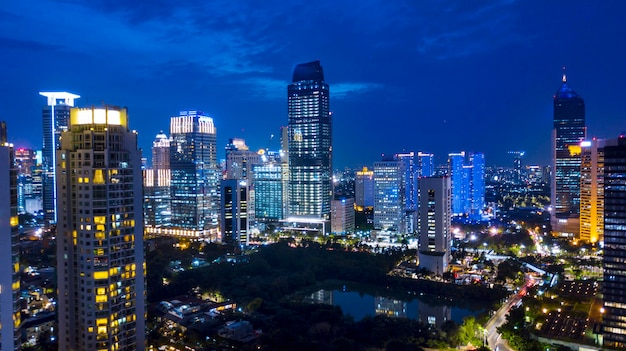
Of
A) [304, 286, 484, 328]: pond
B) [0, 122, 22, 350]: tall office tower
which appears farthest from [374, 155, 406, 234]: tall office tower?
[0, 122, 22, 350]: tall office tower

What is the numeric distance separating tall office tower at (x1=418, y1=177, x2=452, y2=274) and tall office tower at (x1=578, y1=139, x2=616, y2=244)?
8.18m

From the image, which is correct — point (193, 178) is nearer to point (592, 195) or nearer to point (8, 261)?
point (592, 195)

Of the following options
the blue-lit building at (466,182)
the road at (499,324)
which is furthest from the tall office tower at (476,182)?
the road at (499,324)

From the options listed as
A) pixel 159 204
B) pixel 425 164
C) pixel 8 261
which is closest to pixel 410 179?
pixel 425 164

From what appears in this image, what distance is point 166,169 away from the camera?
31281mm

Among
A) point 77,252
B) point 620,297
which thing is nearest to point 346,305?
point 620,297

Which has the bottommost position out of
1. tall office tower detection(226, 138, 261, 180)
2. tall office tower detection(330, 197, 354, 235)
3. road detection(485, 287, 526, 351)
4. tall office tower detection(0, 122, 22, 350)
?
road detection(485, 287, 526, 351)

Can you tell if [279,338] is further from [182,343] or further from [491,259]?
[491,259]

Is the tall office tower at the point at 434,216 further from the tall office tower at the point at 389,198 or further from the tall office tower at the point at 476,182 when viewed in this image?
the tall office tower at the point at 476,182

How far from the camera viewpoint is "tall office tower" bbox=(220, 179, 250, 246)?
74.2 feet

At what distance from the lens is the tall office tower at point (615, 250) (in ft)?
33.0

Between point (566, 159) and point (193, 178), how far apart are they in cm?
2178

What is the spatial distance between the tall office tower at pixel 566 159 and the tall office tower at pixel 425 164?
798cm

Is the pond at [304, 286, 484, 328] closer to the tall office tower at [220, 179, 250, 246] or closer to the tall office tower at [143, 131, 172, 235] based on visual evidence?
the tall office tower at [220, 179, 250, 246]
